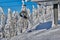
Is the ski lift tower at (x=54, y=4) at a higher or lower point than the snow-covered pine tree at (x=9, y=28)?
higher

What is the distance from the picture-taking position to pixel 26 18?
4.52 metres

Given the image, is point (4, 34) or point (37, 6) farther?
point (37, 6)

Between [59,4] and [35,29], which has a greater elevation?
[59,4]

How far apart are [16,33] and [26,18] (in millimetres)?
426

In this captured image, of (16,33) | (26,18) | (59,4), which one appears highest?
(59,4)

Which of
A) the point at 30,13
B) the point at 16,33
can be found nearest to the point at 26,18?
the point at 30,13

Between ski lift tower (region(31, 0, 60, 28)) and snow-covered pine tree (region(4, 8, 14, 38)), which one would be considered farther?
snow-covered pine tree (region(4, 8, 14, 38))

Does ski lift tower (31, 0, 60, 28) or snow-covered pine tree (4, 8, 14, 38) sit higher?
ski lift tower (31, 0, 60, 28)

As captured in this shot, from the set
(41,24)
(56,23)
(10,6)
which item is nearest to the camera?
(10,6)

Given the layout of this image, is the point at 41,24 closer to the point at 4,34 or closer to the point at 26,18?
the point at 26,18

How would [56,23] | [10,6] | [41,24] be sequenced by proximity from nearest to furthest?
1. [10,6]
2. [56,23]
3. [41,24]

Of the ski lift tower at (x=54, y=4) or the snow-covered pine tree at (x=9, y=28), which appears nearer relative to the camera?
the ski lift tower at (x=54, y=4)

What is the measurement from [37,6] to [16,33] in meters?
0.79

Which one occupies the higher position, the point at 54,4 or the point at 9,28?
the point at 54,4
